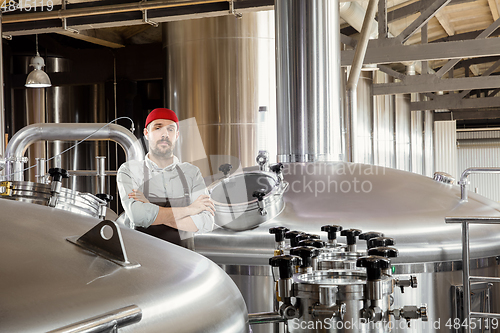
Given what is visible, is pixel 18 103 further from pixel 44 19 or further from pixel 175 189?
pixel 175 189

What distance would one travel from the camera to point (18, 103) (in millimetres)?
7879

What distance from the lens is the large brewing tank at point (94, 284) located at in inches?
29.3

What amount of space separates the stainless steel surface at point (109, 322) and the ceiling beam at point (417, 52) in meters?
5.71

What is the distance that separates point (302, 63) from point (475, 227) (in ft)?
4.16

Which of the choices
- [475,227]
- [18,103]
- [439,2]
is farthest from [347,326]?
[18,103]

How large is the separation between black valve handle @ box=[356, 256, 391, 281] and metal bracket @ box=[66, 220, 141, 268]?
543 millimetres

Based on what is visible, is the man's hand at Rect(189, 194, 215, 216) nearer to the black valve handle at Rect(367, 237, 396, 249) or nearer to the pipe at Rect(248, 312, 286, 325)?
the black valve handle at Rect(367, 237, 396, 249)

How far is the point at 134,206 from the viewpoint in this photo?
2057mm

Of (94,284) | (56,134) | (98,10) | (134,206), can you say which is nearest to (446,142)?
(98,10)

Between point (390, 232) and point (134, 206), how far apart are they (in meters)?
1.19

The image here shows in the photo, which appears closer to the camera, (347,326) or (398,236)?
(347,326)

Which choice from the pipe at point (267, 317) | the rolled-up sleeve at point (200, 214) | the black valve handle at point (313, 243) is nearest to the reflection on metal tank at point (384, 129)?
the rolled-up sleeve at point (200, 214)

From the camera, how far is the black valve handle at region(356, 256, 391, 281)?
1217mm

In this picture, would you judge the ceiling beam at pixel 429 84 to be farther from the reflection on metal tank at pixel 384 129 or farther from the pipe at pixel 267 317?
the pipe at pixel 267 317
